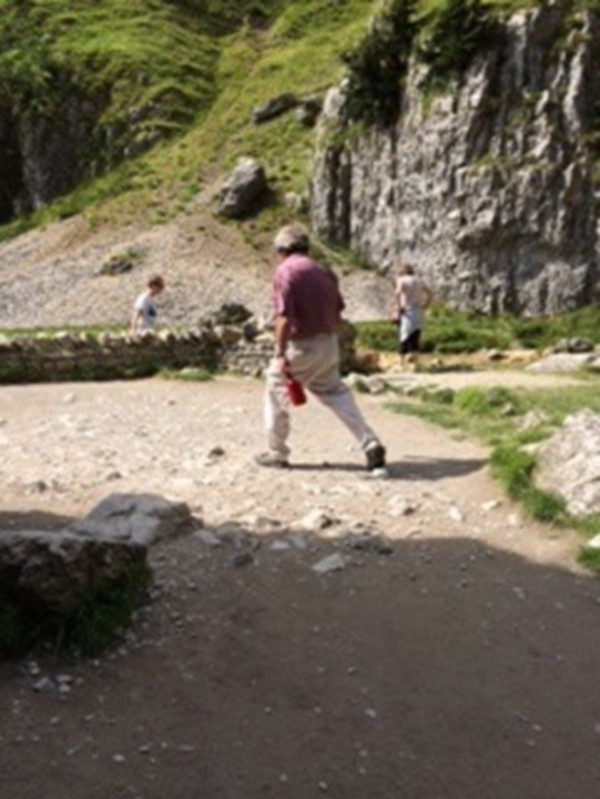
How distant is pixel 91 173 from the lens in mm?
51812

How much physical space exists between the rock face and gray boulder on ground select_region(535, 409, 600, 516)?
25.0 meters

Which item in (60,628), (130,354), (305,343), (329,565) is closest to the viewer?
(60,628)

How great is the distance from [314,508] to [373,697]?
2.84m

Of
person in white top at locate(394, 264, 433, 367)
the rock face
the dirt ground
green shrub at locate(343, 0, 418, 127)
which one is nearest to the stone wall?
person in white top at locate(394, 264, 433, 367)

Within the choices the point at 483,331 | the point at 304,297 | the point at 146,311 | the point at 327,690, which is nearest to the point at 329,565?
the point at 327,690

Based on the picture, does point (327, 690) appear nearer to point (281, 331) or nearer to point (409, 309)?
point (281, 331)

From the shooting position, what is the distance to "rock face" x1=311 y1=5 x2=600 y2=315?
32.3 metres

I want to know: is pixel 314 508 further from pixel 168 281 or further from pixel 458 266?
pixel 168 281

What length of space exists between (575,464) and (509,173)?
27154 mm

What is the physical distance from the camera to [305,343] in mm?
9164

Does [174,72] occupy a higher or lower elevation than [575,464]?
higher

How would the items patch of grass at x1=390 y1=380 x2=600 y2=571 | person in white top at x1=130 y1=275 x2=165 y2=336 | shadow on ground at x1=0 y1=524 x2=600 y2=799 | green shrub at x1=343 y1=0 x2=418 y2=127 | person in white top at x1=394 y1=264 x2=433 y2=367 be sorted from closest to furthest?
shadow on ground at x1=0 y1=524 x2=600 y2=799, patch of grass at x1=390 y1=380 x2=600 y2=571, person in white top at x1=130 y1=275 x2=165 y2=336, person in white top at x1=394 y1=264 x2=433 y2=367, green shrub at x1=343 y1=0 x2=418 y2=127

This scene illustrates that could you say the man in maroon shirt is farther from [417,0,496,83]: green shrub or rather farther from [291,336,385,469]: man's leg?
[417,0,496,83]: green shrub

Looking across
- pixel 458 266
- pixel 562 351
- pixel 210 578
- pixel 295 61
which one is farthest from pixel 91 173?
pixel 210 578
